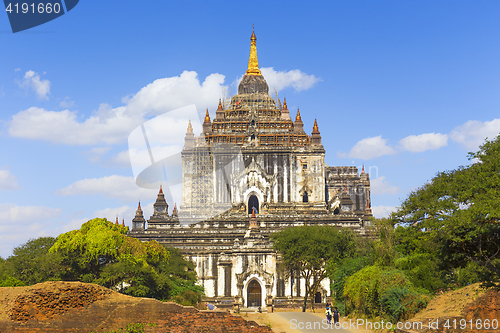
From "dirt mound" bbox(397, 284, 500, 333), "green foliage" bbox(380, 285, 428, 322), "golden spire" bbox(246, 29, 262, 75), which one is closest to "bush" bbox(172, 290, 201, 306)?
"green foliage" bbox(380, 285, 428, 322)

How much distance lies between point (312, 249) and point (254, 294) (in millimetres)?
8186

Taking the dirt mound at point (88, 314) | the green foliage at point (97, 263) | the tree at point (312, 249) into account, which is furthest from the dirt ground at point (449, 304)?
the tree at point (312, 249)

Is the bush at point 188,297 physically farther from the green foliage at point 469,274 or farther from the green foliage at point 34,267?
the green foliage at point 469,274

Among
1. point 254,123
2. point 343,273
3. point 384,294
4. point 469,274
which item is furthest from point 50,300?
point 254,123

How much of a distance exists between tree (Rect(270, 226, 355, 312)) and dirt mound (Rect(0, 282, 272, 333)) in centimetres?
1929

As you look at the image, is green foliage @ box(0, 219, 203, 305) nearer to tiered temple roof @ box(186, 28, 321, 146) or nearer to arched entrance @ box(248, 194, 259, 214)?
arched entrance @ box(248, 194, 259, 214)

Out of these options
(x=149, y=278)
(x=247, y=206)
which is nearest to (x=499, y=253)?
(x=149, y=278)

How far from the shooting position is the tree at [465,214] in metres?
30.7

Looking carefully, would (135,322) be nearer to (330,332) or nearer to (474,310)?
(330,332)

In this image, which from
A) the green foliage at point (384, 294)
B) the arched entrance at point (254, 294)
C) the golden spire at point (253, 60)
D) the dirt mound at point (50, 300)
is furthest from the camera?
the golden spire at point (253, 60)

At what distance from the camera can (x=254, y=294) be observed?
58.4 meters

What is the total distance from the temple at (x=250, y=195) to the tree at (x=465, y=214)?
22794 mm

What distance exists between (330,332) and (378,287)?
413 centimetres

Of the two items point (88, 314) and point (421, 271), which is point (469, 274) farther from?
point (88, 314)
